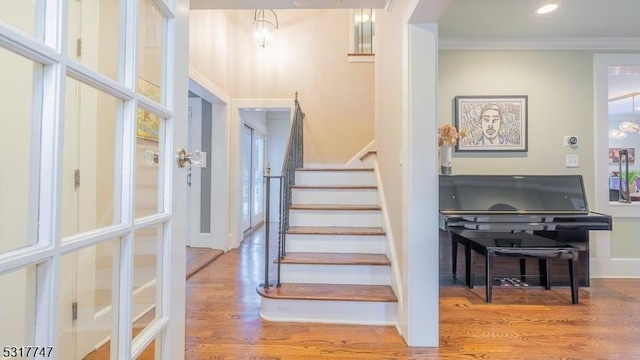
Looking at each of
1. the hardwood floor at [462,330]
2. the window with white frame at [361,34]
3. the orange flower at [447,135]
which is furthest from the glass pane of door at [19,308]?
the window with white frame at [361,34]

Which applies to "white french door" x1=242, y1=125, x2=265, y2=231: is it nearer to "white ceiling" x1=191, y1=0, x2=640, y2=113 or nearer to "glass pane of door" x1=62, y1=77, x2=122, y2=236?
"white ceiling" x1=191, y1=0, x2=640, y2=113

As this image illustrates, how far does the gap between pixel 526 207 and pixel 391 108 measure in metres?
1.69

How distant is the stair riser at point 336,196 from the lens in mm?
3166

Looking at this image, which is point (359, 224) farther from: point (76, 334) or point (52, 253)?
point (52, 253)

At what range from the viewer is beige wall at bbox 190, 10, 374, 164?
441 centimetres

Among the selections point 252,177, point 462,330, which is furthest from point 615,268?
point 252,177

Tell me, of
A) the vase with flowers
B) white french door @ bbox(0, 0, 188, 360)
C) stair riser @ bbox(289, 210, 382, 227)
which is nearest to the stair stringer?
stair riser @ bbox(289, 210, 382, 227)

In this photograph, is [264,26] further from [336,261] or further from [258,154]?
[336,261]

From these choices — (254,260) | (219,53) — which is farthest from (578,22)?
(254,260)

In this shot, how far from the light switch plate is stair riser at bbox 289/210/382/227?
215 cm

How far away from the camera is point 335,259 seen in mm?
2463

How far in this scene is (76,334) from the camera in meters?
1.04

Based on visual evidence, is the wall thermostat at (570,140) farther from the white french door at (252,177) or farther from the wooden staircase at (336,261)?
the white french door at (252,177)

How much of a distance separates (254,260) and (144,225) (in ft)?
9.63
